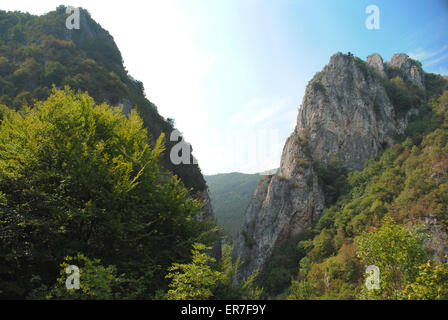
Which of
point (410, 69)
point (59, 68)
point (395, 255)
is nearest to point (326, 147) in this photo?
point (410, 69)

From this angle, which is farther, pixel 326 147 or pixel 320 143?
pixel 320 143

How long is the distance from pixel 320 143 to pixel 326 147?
6.87 ft

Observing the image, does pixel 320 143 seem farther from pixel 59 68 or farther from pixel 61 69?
pixel 59 68

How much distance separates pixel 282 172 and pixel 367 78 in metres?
40.2

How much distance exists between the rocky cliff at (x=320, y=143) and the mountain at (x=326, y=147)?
24 centimetres

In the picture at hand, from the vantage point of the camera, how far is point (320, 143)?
6500 cm

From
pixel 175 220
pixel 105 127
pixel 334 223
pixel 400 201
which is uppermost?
pixel 105 127

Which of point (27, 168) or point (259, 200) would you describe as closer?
point (27, 168)

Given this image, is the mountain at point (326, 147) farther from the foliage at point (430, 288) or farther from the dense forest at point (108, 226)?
the foliage at point (430, 288)

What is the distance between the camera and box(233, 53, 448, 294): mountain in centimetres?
5444

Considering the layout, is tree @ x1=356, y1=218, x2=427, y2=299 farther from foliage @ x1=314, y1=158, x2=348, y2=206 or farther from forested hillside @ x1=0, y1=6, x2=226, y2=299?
foliage @ x1=314, y1=158, x2=348, y2=206

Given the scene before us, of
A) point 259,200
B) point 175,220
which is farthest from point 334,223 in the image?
point 175,220
